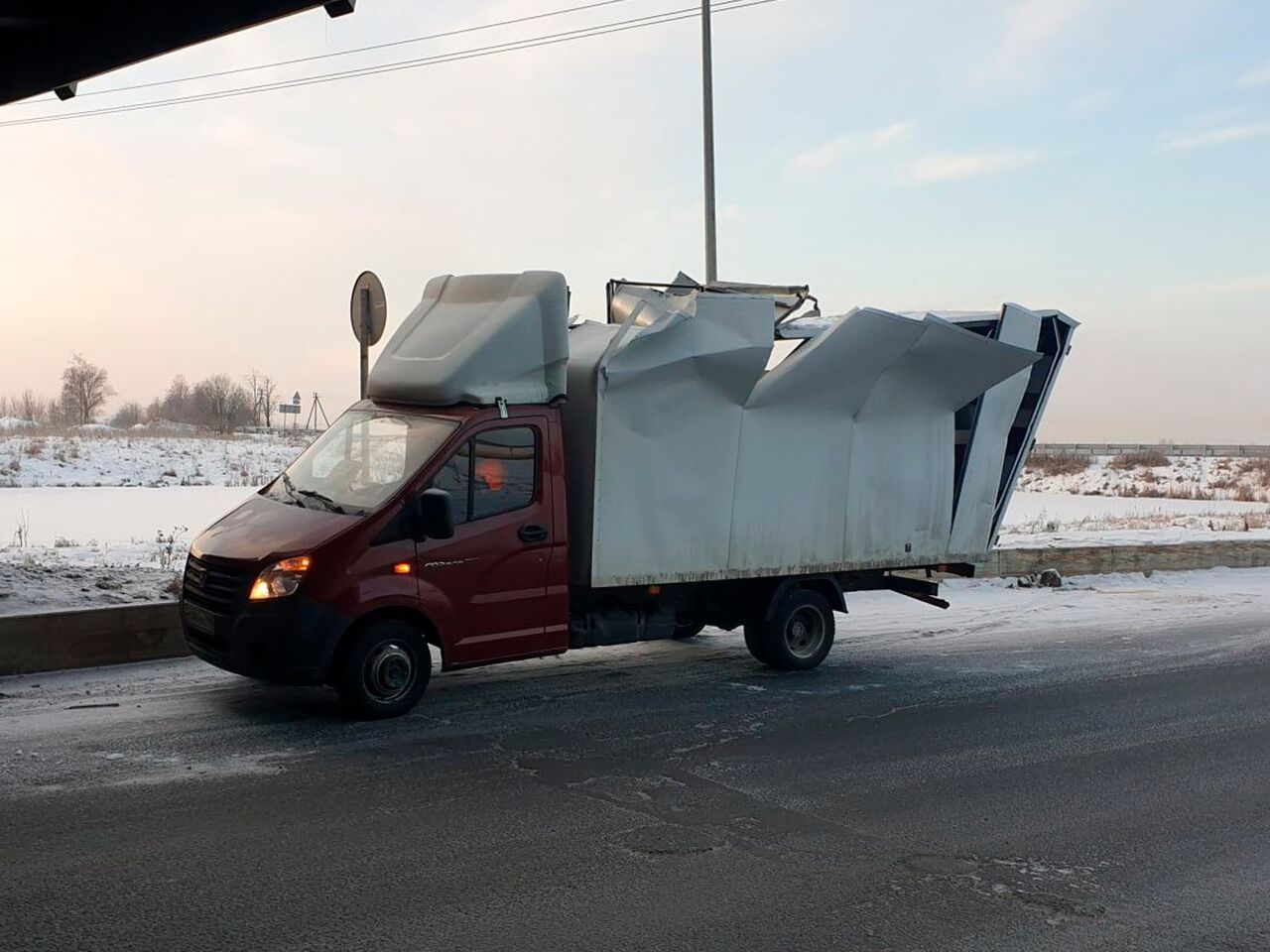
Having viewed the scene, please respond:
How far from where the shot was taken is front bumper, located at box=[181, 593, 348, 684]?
764 cm

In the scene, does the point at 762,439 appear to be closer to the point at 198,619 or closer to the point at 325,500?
the point at 325,500

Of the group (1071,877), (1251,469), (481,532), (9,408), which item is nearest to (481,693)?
(481,532)

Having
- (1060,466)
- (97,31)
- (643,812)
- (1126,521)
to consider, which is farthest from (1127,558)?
(1060,466)

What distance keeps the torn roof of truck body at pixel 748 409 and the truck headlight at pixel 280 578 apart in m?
1.60

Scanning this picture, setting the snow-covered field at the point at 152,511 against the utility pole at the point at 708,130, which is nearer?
the snow-covered field at the point at 152,511

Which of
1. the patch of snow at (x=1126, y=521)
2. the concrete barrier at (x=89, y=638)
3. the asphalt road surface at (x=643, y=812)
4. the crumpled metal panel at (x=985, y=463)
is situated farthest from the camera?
the patch of snow at (x=1126, y=521)

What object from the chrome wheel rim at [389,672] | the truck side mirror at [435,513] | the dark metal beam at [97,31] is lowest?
the chrome wheel rim at [389,672]

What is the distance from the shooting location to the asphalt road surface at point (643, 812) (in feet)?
15.7

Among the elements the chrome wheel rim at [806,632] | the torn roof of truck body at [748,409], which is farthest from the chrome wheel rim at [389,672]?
the chrome wheel rim at [806,632]

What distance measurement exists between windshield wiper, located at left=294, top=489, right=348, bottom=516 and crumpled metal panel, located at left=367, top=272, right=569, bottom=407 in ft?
3.13

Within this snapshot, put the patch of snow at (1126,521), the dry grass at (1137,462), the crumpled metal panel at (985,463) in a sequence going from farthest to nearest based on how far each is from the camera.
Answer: the dry grass at (1137,462)
the patch of snow at (1126,521)
the crumpled metal panel at (985,463)

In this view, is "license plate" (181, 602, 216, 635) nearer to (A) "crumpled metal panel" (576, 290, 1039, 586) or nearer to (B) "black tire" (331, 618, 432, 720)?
(B) "black tire" (331, 618, 432, 720)

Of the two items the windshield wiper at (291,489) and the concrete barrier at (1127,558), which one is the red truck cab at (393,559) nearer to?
the windshield wiper at (291,489)

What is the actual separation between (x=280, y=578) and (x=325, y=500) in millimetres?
791
